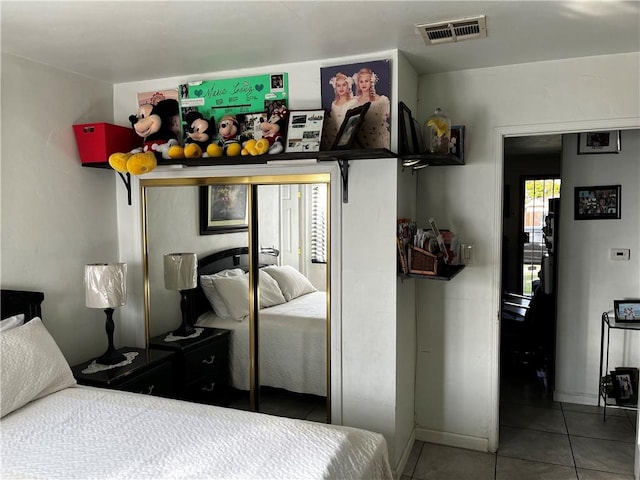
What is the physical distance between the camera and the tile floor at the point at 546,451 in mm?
2809

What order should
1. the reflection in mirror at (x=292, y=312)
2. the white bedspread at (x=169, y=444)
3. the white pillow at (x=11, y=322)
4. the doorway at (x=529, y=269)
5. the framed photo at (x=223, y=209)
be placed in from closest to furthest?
the white bedspread at (x=169, y=444), the white pillow at (x=11, y=322), the reflection in mirror at (x=292, y=312), the framed photo at (x=223, y=209), the doorway at (x=529, y=269)

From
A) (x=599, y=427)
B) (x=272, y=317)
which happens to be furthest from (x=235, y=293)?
(x=599, y=427)

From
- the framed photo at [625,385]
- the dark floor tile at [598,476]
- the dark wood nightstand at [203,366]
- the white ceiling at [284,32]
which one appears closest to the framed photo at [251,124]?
the white ceiling at [284,32]

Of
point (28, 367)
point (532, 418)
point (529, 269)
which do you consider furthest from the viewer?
point (529, 269)

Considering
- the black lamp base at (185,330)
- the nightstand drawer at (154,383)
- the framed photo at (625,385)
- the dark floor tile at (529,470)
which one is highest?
the black lamp base at (185,330)

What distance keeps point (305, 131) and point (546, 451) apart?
2.43 metres

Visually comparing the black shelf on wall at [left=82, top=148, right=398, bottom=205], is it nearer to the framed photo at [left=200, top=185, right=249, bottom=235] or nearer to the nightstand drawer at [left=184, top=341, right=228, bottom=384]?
the framed photo at [left=200, top=185, right=249, bottom=235]

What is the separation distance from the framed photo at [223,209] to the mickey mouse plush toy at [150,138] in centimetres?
34

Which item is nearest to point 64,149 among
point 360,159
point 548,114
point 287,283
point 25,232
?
point 25,232

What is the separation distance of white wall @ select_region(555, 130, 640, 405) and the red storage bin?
320 cm

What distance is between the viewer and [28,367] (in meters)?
2.23

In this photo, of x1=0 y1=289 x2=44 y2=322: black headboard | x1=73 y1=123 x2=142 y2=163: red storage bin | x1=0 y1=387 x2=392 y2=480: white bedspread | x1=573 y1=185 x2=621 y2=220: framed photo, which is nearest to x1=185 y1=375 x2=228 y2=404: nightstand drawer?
x1=0 y1=387 x2=392 y2=480: white bedspread

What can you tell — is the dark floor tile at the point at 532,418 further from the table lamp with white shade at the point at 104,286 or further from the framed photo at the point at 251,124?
the table lamp with white shade at the point at 104,286

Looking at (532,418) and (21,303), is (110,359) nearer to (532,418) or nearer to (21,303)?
(21,303)
